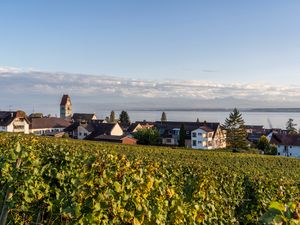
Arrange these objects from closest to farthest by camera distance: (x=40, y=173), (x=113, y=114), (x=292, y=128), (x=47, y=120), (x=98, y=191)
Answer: (x=98, y=191)
(x=40, y=173)
(x=47, y=120)
(x=292, y=128)
(x=113, y=114)

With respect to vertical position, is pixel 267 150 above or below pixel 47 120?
below

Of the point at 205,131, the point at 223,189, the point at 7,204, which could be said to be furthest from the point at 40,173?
the point at 205,131

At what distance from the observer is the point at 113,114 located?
135 metres

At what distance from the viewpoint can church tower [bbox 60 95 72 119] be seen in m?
128

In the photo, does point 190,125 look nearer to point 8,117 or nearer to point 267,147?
point 267,147

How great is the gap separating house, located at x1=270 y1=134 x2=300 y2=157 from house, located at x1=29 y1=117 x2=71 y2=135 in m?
56.0

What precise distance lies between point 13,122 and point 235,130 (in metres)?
53.5

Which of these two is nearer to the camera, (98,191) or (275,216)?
(275,216)

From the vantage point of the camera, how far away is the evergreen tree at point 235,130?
71688 millimetres

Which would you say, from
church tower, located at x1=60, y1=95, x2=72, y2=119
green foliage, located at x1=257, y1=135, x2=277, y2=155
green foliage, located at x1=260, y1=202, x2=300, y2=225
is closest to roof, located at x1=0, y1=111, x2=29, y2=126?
church tower, located at x1=60, y1=95, x2=72, y2=119

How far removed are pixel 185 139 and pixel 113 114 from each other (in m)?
67.1

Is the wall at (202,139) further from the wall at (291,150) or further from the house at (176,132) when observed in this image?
the wall at (291,150)

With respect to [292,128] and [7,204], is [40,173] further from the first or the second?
[292,128]

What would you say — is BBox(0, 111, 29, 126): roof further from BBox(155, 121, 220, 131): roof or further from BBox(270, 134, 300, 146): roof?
BBox(270, 134, 300, 146): roof
